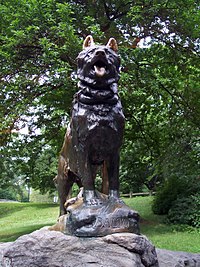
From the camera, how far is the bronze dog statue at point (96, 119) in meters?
3.82

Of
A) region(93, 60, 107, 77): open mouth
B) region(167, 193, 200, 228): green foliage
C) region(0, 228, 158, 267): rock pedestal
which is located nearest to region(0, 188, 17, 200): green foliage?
region(167, 193, 200, 228): green foliage

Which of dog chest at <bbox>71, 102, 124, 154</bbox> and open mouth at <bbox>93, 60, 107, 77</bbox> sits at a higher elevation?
open mouth at <bbox>93, 60, 107, 77</bbox>

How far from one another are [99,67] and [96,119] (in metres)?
0.54

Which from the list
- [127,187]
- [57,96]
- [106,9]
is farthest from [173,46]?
[127,187]

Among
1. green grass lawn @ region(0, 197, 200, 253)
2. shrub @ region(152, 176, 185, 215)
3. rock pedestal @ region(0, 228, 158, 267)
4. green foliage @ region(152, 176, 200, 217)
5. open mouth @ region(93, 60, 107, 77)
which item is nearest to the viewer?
rock pedestal @ region(0, 228, 158, 267)

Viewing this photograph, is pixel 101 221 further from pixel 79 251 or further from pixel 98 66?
pixel 98 66

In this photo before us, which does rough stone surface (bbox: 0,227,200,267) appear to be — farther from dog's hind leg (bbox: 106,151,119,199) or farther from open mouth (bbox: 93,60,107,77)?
open mouth (bbox: 93,60,107,77)

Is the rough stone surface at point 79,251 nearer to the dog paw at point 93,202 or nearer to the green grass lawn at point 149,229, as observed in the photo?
the dog paw at point 93,202

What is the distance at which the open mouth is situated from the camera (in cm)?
374

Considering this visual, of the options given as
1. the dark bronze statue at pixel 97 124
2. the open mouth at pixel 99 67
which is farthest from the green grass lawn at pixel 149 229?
the open mouth at pixel 99 67

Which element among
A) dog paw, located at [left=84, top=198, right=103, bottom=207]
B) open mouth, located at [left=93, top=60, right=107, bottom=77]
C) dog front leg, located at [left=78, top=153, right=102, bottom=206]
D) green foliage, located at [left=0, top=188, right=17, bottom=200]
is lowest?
dog paw, located at [left=84, top=198, right=103, bottom=207]

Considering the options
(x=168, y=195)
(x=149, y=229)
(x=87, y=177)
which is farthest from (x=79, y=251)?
(x=168, y=195)

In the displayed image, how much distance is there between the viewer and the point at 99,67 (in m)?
3.82

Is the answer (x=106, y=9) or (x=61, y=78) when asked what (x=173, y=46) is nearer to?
(x=106, y=9)
